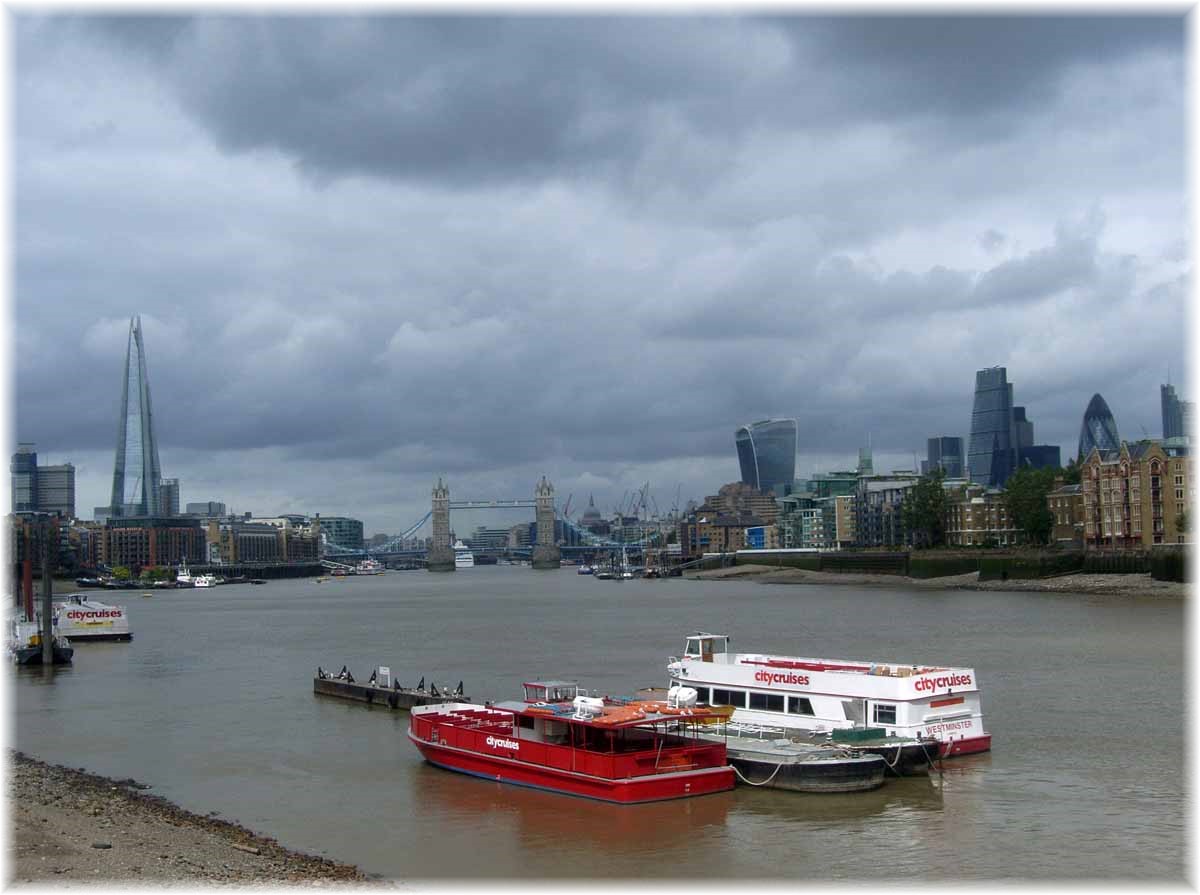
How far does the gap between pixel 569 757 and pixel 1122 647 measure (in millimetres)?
41716

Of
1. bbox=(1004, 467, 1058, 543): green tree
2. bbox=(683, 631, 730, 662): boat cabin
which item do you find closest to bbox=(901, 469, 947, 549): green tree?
bbox=(1004, 467, 1058, 543): green tree

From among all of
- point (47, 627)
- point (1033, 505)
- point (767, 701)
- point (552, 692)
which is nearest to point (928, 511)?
point (1033, 505)

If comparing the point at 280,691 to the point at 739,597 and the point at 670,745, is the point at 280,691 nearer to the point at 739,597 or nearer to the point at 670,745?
the point at 670,745

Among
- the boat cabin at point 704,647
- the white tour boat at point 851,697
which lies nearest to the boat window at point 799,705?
the white tour boat at point 851,697

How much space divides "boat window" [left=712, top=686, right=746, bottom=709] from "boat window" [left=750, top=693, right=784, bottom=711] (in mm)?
344

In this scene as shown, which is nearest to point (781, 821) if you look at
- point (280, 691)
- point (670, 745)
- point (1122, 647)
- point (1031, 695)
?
point (670, 745)

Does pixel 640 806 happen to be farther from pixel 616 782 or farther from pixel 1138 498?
pixel 1138 498

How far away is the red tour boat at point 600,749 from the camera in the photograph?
30.5m

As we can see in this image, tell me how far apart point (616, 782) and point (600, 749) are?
141cm

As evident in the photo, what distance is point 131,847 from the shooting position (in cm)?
2458

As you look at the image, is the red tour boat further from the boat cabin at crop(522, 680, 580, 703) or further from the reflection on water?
the reflection on water

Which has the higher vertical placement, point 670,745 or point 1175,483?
point 1175,483

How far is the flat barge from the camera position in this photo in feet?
155

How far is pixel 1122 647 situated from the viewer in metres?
63.5
